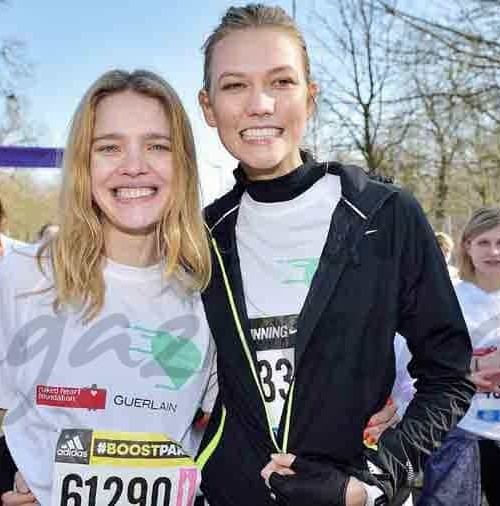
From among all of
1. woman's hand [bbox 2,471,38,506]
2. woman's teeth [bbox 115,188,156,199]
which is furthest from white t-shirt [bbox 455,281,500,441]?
woman's hand [bbox 2,471,38,506]

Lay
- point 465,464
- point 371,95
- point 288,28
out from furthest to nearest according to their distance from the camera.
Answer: point 371,95 < point 465,464 < point 288,28

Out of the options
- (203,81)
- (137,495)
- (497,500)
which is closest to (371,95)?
(497,500)

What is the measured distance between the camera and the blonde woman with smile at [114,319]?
6.86 feet

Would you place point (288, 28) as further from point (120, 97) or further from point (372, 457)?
point (372, 457)

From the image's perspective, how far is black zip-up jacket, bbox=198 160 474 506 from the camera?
1961 mm

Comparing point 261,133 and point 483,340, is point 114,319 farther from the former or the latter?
point 483,340

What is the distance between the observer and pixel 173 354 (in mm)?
2221

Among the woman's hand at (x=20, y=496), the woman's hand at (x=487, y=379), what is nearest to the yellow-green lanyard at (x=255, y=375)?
the woman's hand at (x=20, y=496)

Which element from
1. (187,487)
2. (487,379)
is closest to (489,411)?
(487,379)

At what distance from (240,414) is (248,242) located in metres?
0.57

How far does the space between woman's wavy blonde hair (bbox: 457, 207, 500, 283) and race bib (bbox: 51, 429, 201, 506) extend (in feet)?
10.5

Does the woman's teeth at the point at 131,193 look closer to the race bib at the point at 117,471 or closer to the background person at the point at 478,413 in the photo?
the race bib at the point at 117,471

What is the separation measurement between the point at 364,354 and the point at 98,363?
0.86 meters

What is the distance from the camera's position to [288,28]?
2303 millimetres
